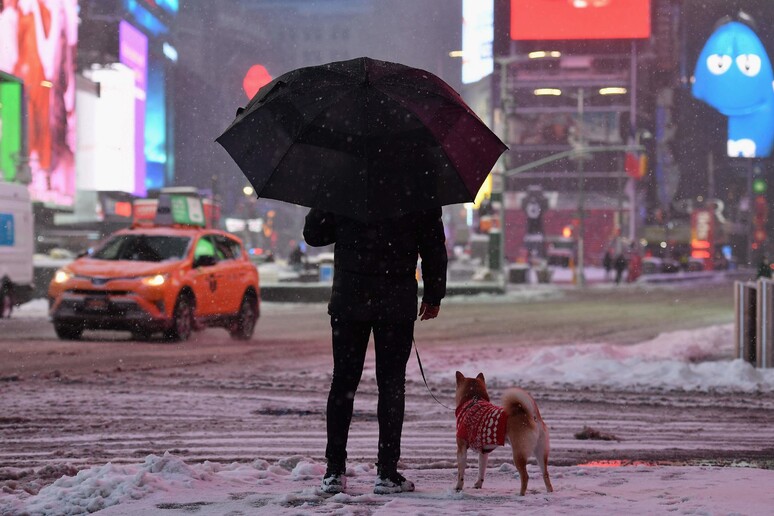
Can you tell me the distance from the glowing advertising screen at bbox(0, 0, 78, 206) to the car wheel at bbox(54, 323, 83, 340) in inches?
1910

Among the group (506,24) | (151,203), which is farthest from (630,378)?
(506,24)

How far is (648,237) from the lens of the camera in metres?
99.0

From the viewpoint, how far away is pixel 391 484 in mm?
4953

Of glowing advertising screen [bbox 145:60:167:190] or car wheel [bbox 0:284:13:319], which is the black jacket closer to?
car wheel [bbox 0:284:13:319]

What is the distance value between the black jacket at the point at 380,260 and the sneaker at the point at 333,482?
0.75m

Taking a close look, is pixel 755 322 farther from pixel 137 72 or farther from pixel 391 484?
pixel 137 72

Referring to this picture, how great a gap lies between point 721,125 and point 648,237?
110 feet

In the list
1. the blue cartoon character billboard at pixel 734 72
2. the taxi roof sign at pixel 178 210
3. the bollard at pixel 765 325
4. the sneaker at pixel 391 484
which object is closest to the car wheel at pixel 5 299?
the taxi roof sign at pixel 178 210

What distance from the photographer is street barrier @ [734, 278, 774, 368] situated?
1195 centimetres

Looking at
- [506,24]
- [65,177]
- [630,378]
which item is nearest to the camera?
[630,378]

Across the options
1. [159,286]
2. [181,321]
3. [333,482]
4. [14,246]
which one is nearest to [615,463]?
[333,482]

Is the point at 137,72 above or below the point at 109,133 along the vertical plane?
above

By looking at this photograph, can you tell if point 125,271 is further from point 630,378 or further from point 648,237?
point 648,237

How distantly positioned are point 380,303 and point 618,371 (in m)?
7.58
